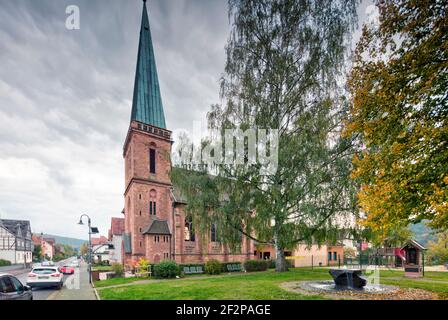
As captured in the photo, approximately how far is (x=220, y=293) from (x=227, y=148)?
24.4 ft

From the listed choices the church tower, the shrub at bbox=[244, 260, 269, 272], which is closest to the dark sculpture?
the shrub at bbox=[244, 260, 269, 272]

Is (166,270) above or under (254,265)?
above

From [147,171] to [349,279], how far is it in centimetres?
2544

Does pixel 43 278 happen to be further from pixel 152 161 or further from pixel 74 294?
pixel 152 161

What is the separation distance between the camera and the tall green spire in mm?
33000

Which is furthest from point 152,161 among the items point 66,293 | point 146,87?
point 66,293

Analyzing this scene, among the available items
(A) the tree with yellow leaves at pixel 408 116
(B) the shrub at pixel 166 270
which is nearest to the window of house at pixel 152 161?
(B) the shrub at pixel 166 270

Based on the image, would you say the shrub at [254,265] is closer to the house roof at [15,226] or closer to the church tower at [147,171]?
the church tower at [147,171]

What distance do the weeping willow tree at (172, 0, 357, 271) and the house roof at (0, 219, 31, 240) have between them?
3413cm

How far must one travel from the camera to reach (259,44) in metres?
14.8

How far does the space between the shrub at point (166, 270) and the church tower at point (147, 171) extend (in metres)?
7.60

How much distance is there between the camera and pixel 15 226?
37281 mm
